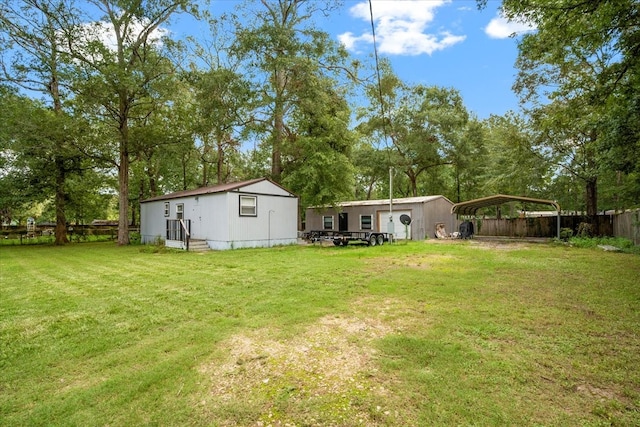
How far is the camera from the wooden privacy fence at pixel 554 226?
41.1 ft

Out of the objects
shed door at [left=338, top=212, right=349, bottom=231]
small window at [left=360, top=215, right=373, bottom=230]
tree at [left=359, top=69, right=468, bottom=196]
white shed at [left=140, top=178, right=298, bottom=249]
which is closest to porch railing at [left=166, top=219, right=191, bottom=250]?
white shed at [left=140, top=178, right=298, bottom=249]

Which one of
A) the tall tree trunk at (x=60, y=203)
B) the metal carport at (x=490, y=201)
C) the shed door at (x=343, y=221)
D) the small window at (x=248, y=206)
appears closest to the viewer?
the small window at (x=248, y=206)

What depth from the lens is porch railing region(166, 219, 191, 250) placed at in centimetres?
1349

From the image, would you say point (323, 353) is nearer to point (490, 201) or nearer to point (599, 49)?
point (599, 49)

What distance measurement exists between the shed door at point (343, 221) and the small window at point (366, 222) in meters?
1.14

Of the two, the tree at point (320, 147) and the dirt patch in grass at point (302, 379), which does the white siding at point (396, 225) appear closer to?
the tree at point (320, 147)

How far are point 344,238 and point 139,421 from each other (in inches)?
461

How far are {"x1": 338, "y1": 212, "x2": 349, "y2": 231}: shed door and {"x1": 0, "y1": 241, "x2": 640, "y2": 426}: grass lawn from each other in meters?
14.8

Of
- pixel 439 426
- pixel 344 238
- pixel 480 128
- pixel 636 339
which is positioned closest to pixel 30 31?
pixel 344 238

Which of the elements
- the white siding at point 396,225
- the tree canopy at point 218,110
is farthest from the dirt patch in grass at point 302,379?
the white siding at point 396,225

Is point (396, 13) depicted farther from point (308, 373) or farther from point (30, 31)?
point (30, 31)

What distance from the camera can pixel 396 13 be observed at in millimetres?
6555

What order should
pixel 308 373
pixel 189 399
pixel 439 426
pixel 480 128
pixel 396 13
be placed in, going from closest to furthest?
pixel 439 426 < pixel 189 399 < pixel 308 373 < pixel 396 13 < pixel 480 128

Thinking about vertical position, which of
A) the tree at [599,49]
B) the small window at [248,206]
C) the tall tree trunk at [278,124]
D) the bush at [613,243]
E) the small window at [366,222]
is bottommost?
the bush at [613,243]
